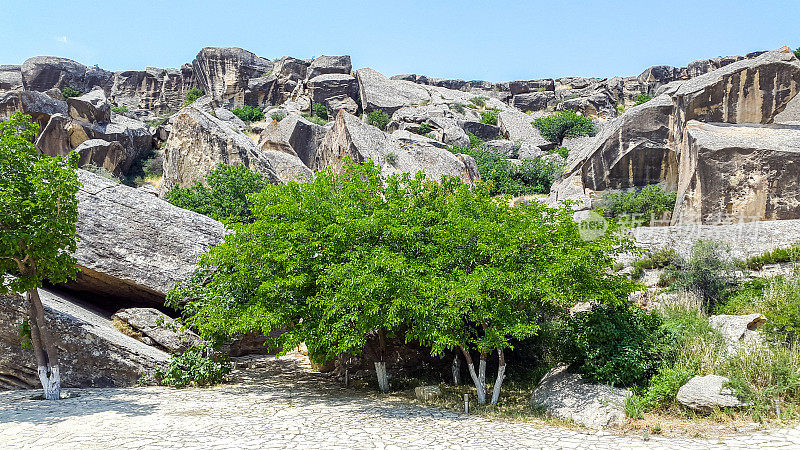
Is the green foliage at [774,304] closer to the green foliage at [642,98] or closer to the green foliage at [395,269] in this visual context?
the green foliage at [395,269]

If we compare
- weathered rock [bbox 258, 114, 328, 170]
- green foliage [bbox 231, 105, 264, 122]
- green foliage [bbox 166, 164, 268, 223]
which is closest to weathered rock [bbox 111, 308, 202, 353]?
green foliage [bbox 166, 164, 268, 223]

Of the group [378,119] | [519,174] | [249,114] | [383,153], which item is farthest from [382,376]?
[249,114]

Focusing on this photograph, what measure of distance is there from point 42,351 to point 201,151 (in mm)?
20657

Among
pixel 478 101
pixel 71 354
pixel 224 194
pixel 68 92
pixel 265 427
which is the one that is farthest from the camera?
pixel 478 101

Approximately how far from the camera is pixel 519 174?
4166 centimetres

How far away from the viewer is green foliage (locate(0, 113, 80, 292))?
10469 millimetres

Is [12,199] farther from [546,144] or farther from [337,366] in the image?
[546,144]

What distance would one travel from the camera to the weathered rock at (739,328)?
1151 cm

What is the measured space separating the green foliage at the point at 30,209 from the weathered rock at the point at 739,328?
45.6ft

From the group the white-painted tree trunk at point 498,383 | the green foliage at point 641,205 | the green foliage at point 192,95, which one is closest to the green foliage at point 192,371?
the white-painted tree trunk at point 498,383

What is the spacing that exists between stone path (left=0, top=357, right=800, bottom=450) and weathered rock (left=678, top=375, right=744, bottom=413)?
99 cm

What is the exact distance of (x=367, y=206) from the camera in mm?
12859

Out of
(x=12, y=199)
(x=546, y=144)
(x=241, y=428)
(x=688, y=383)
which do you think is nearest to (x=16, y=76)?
(x=546, y=144)

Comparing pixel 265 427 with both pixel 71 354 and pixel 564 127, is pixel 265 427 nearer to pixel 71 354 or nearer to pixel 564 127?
pixel 71 354
